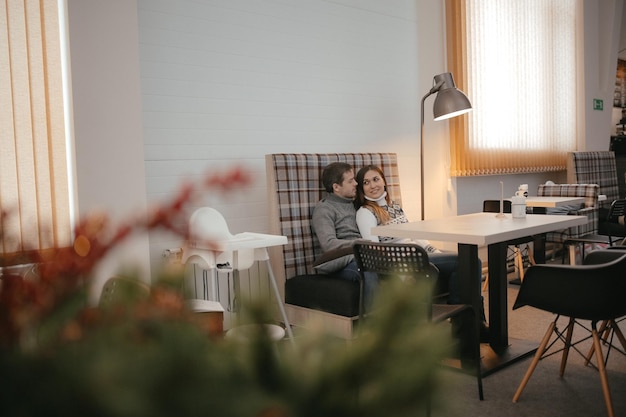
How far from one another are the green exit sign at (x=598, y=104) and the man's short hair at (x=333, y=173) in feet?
16.2

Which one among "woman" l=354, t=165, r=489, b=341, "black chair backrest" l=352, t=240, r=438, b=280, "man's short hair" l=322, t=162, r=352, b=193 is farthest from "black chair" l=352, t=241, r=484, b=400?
Answer: "man's short hair" l=322, t=162, r=352, b=193

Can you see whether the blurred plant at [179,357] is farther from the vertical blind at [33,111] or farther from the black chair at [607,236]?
the black chair at [607,236]

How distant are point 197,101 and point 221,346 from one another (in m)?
3.61

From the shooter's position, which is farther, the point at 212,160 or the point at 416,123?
the point at 416,123

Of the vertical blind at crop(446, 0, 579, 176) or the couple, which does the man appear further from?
the vertical blind at crop(446, 0, 579, 176)

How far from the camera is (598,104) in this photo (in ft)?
24.1

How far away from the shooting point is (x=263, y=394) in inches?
10.2

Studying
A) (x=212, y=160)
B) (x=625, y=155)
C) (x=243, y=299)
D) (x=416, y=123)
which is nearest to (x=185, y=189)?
(x=243, y=299)

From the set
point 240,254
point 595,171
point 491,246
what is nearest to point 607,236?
point 595,171

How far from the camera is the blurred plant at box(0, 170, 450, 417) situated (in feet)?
0.76

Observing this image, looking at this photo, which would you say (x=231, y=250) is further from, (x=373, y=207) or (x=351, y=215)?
(x=373, y=207)

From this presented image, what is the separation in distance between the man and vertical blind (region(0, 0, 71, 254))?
1.51 metres

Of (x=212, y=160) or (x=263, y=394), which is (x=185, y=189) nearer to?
(x=263, y=394)

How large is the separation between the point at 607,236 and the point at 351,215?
279 cm
